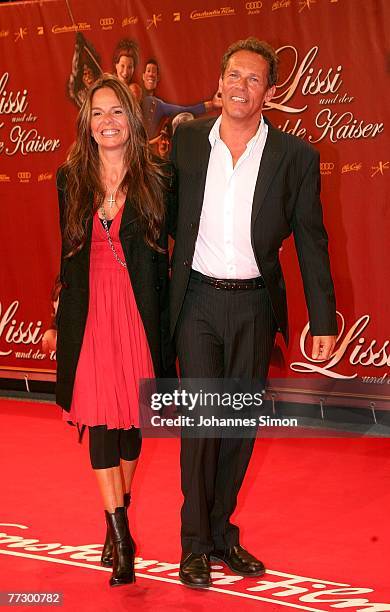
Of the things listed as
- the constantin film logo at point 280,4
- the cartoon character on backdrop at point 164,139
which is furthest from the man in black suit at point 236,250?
the cartoon character on backdrop at point 164,139

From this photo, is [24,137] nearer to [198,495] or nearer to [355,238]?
[355,238]

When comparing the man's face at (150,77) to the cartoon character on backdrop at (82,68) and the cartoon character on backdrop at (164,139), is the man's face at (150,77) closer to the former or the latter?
the cartoon character on backdrop at (164,139)

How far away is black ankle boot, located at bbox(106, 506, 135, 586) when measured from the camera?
3428 mm

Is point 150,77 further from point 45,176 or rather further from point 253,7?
point 45,176

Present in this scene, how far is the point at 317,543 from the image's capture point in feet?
Result: 12.9

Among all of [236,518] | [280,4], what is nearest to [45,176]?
[280,4]

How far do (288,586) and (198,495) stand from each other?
42 cm

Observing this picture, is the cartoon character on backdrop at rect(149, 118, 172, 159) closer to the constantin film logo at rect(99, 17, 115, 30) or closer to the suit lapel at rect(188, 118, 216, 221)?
the constantin film logo at rect(99, 17, 115, 30)

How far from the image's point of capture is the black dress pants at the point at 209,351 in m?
3.44

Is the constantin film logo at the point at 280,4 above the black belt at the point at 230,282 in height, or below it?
above

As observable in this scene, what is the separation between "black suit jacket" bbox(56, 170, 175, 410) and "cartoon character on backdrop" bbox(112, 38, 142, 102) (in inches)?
116

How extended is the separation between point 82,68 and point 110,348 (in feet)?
11.5

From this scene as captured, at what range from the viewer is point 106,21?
641 cm

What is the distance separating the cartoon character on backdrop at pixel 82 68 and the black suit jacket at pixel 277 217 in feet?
10.2
